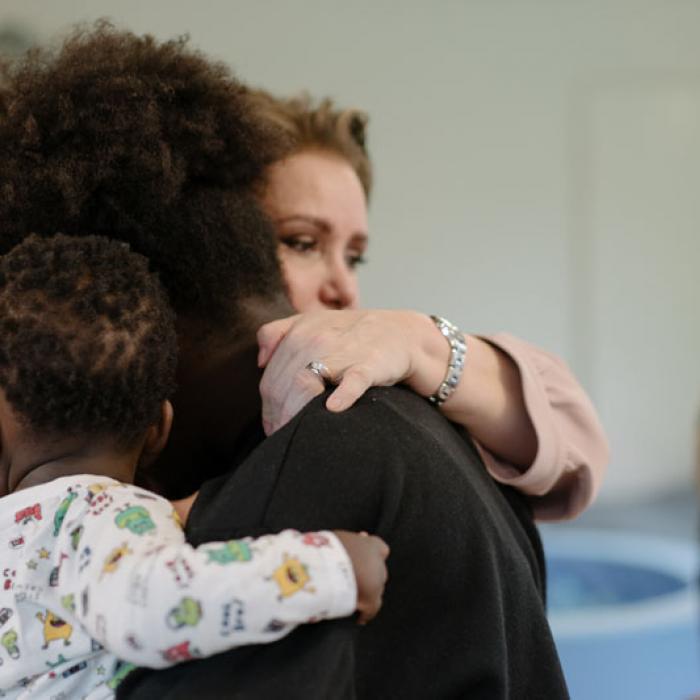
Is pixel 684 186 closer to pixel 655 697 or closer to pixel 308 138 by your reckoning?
pixel 655 697

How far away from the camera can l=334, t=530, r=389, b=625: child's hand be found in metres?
0.63

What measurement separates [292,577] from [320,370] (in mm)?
228

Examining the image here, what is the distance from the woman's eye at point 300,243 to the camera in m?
1.33

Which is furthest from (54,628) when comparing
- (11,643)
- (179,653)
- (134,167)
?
(134,167)

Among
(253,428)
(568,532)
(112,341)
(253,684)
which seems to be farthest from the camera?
(568,532)

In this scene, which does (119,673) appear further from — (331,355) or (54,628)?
(331,355)

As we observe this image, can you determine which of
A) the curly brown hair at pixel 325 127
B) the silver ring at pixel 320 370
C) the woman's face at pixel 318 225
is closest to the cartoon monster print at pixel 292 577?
the silver ring at pixel 320 370

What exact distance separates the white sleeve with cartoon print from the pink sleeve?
0.43 meters

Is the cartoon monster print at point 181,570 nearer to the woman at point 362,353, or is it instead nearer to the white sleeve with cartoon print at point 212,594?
the white sleeve with cartoon print at point 212,594

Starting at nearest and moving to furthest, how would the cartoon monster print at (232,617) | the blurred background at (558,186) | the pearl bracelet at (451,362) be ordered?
the cartoon monster print at (232,617), the pearl bracelet at (451,362), the blurred background at (558,186)

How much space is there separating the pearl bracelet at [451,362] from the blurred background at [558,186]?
402cm

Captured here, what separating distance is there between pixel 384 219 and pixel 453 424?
4.10m

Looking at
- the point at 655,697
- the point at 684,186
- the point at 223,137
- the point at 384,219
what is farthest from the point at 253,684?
the point at 684,186

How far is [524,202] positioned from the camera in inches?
200
